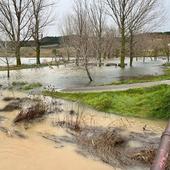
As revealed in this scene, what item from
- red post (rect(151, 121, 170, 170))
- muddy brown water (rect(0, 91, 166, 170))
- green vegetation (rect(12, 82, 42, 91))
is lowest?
muddy brown water (rect(0, 91, 166, 170))

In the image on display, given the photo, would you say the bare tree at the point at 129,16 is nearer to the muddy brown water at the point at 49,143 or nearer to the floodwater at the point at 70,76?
the floodwater at the point at 70,76

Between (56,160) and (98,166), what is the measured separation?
118cm

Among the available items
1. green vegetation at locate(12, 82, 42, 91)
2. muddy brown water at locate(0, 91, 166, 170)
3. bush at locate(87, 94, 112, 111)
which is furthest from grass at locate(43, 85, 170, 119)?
green vegetation at locate(12, 82, 42, 91)

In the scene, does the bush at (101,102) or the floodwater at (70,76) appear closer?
the bush at (101,102)

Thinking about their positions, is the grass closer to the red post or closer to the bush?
the bush

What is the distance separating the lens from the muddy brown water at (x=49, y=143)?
9695 mm

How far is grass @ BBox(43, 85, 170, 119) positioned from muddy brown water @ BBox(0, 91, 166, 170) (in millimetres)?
734

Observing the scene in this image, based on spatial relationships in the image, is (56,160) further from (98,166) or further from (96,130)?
(96,130)

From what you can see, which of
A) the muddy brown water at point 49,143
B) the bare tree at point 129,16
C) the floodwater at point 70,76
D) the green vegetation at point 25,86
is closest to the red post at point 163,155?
the muddy brown water at point 49,143

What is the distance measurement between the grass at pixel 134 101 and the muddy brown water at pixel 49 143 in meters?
0.73

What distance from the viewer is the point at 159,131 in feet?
44.5

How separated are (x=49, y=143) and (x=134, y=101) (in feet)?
22.5

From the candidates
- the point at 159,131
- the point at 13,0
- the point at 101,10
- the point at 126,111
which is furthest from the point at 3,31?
the point at 159,131

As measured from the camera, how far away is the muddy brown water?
382 inches
